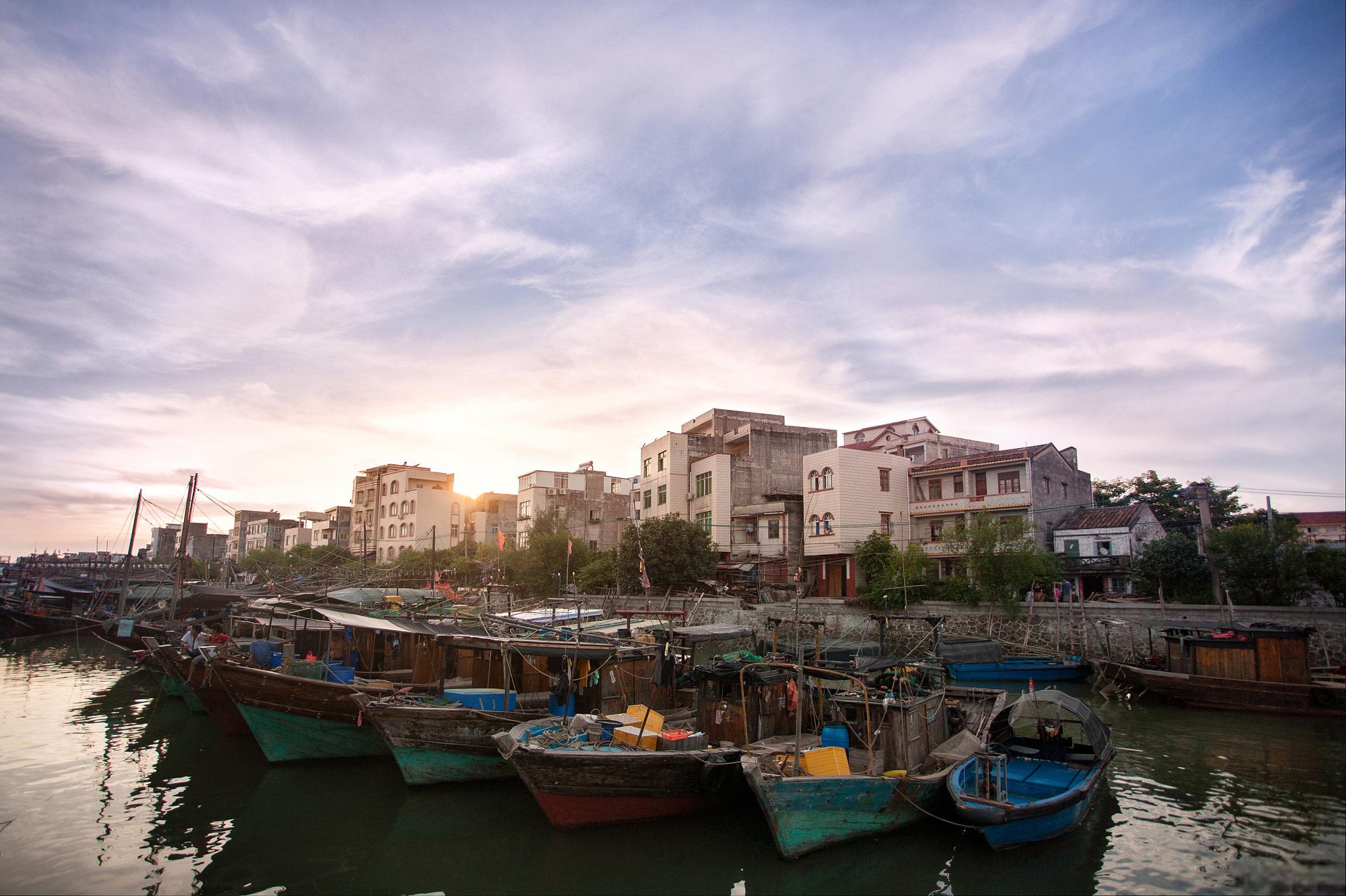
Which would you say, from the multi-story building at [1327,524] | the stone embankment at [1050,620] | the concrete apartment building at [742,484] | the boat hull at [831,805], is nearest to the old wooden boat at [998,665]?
the stone embankment at [1050,620]

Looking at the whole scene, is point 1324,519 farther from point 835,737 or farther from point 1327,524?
point 835,737

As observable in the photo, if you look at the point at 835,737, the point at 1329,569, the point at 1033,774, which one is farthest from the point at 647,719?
the point at 1329,569

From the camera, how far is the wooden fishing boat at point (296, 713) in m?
16.6

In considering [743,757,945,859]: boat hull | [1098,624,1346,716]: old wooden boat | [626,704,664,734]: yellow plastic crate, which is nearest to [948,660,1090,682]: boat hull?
[1098,624,1346,716]: old wooden boat

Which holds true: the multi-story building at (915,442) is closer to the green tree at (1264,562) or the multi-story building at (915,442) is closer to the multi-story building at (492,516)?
the green tree at (1264,562)

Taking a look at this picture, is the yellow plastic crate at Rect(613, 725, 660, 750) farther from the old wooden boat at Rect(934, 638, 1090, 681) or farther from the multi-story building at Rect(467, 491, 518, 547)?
the multi-story building at Rect(467, 491, 518, 547)

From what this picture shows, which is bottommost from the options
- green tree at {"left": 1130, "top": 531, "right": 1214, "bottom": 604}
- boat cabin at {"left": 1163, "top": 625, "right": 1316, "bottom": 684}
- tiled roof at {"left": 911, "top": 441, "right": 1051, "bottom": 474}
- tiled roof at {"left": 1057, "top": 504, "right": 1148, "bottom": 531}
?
boat cabin at {"left": 1163, "top": 625, "right": 1316, "bottom": 684}

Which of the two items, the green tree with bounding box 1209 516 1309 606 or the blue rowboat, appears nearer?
the green tree with bounding box 1209 516 1309 606

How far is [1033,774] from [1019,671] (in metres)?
16.8

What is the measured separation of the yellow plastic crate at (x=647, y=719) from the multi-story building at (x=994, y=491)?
88.9 ft

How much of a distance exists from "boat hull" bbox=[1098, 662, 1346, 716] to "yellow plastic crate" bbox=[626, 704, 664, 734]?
19207 mm

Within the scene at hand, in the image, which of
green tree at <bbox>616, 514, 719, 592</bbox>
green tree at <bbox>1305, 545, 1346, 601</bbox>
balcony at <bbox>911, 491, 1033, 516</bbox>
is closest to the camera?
green tree at <bbox>1305, 545, 1346, 601</bbox>

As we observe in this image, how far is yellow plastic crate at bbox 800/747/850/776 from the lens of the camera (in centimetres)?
1162

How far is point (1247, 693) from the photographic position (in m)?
22.3
